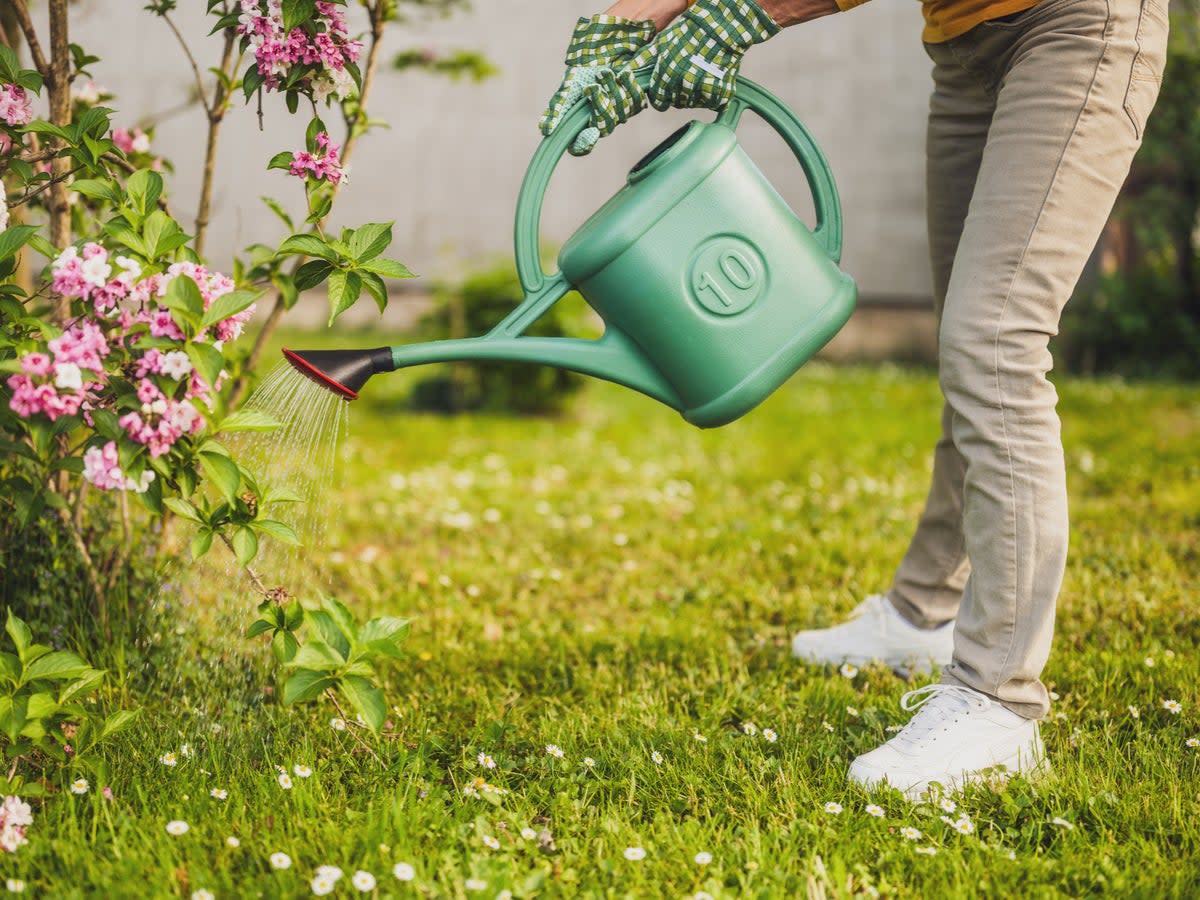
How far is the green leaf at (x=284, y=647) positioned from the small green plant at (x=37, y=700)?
233mm

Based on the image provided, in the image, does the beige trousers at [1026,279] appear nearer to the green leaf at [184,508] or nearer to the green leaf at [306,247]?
the green leaf at [306,247]

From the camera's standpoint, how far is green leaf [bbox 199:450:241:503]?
4.77 feet

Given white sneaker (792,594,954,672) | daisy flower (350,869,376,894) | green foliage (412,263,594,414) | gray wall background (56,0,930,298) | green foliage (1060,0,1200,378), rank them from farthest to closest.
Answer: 1. gray wall background (56,0,930,298)
2. green foliage (1060,0,1200,378)
3. green foliage (412,263,594,414)
4. white sneaker (792,594,954,672)
5. daisy flower (350,869,376,894)

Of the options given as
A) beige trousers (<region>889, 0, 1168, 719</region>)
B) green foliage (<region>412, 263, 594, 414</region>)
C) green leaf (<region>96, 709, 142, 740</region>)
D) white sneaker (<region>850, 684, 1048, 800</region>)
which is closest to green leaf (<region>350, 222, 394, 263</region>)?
green leaf (<region>96, 709, 142, 740</region>)

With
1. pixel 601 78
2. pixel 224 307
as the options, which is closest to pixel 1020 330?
pixel 601 78

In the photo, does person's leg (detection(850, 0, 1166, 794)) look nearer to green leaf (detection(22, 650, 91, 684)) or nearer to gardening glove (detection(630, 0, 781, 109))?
gardening glove (detection(630, 0, 781, 109))

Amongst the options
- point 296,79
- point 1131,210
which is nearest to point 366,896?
point 296,79

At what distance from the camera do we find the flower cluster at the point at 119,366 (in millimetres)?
1368

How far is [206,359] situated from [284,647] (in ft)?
1.40

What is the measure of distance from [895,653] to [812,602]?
0.37 m

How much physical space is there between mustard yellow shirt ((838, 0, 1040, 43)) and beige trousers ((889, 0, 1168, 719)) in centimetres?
3

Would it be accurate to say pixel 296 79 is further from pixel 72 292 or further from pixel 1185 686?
pixel 1185 686

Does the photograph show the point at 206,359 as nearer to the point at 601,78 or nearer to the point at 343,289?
the point at 343,289

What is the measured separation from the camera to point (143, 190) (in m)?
1.55
